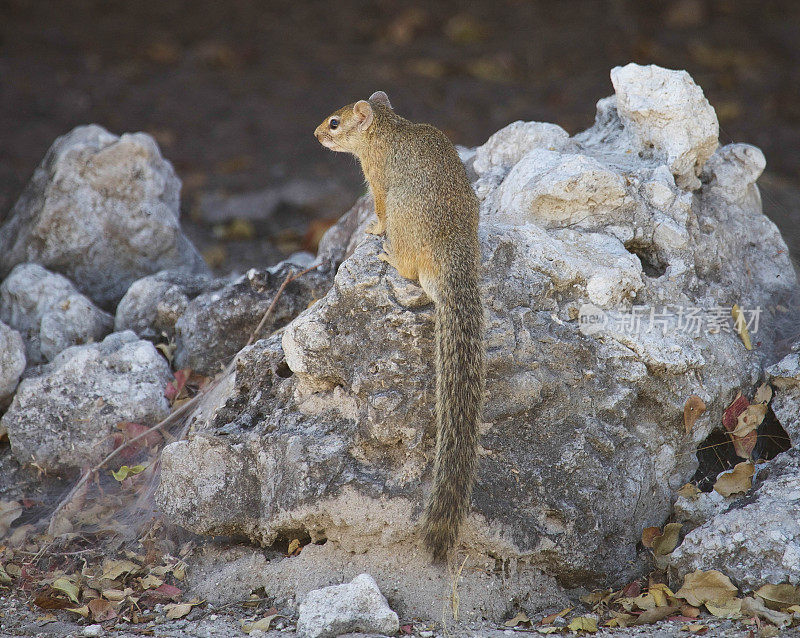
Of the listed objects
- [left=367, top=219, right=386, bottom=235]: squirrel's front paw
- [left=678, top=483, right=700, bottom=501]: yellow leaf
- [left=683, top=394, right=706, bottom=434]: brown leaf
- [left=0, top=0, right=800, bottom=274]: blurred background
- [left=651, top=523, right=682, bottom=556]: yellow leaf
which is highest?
Result: [left=0, top=0, right=800, bottom=274]: blurred background

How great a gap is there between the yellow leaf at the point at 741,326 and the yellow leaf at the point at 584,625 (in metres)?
1.50

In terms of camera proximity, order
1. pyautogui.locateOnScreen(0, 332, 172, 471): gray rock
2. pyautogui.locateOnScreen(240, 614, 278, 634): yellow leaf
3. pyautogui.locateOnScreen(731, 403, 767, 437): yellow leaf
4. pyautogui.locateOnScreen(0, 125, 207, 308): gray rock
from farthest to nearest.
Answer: pyautogui.locateOnScreen(0, 125, 207, 308): gray rock < pyautogui.locateOnScreen(0, 332, 172, 471): gray rock < pyautogui.locateOnScreen(731, 403, 767, 437): yellow leaf < pyautogui.locateOnScreen(240, 614, 278, 634): yellow leaf

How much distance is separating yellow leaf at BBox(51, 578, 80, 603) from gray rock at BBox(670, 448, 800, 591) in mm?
2289

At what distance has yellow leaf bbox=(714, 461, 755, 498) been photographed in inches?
139

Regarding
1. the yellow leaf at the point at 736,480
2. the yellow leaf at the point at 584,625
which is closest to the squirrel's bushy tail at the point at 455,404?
the yellow leaf at the point at 584,625

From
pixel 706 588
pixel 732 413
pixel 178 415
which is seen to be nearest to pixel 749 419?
pixel 732 413

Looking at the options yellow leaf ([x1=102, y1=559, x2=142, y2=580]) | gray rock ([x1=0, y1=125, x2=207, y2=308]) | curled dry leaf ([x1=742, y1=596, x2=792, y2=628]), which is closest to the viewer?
curled dry leaf ([x1=742, y1=596, x2=792, y2=628])

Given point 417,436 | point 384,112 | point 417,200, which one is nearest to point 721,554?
point 417,436

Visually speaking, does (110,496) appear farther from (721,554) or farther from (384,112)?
(721,554)

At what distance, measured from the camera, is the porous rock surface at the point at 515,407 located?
3393 millimetres

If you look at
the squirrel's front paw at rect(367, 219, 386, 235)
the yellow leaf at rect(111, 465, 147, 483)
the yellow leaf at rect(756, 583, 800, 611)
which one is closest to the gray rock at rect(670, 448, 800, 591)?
the yellow leaf at rect(756, 583, 800, 611)

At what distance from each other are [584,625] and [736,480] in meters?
0.90

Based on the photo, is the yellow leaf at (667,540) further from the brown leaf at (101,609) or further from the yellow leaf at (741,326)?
the brown leaf at (101,609)

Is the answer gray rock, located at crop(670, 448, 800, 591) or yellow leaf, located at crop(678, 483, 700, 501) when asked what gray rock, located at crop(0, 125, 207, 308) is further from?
gray rock, located at crop(670, 448, 800, 591)
